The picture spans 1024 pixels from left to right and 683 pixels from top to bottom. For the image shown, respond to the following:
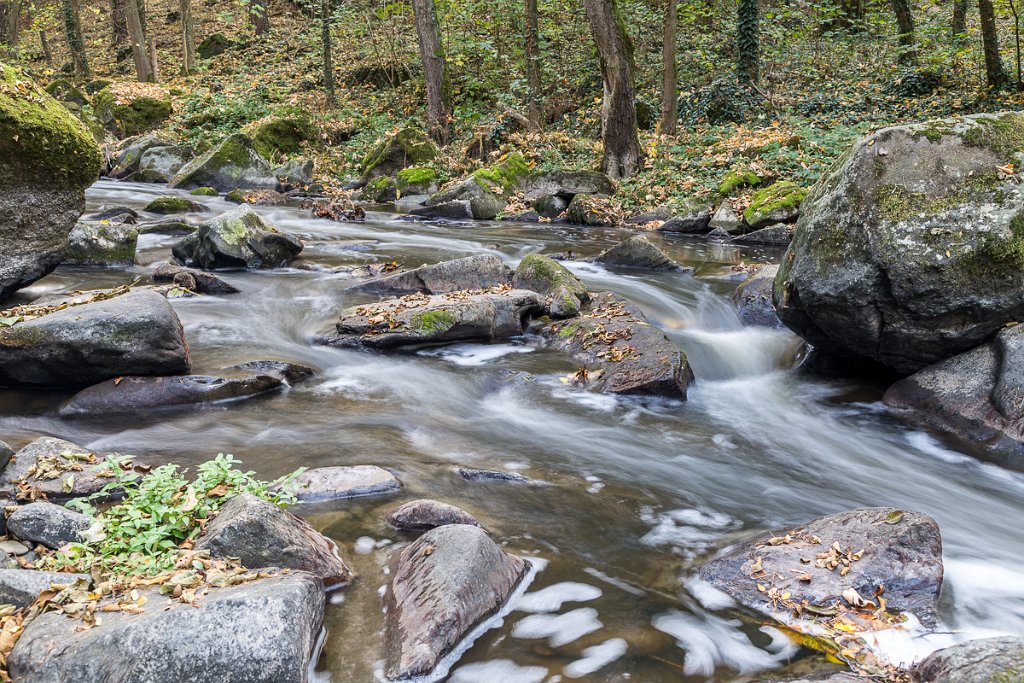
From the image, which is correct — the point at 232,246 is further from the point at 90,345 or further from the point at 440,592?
the point at 440,592

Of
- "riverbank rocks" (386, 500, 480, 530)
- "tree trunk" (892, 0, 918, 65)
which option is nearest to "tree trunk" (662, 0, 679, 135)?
"tree trunk" (892, 0, 918, 65)

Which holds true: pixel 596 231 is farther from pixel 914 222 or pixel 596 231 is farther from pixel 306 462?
pixel 306 462

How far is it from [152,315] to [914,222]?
6837 mm

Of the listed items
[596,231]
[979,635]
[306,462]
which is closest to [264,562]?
[306,462]

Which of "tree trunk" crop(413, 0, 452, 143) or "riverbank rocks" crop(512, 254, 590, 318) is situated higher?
"tree trunk" crop(413, 0, 452, 143)

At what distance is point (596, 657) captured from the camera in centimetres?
356

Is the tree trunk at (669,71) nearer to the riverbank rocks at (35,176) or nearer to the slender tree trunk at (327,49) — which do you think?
the slender tree trunk at (327,49)

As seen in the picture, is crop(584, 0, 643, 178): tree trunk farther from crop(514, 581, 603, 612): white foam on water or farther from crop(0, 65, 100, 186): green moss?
crop(514, 581, 603, 612): white foam on water

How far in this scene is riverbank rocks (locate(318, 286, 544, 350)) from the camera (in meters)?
8.56

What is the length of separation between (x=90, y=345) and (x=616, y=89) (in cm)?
1302

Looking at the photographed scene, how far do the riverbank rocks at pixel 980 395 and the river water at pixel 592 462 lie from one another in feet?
0.73

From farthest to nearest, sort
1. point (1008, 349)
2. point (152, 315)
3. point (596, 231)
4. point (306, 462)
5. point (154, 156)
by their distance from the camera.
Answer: point (154, 156), point (596, 231), point (152, 315), point (1008, 349), point (306, 462)

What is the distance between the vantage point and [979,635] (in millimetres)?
3855

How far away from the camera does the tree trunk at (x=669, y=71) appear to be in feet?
58.4
